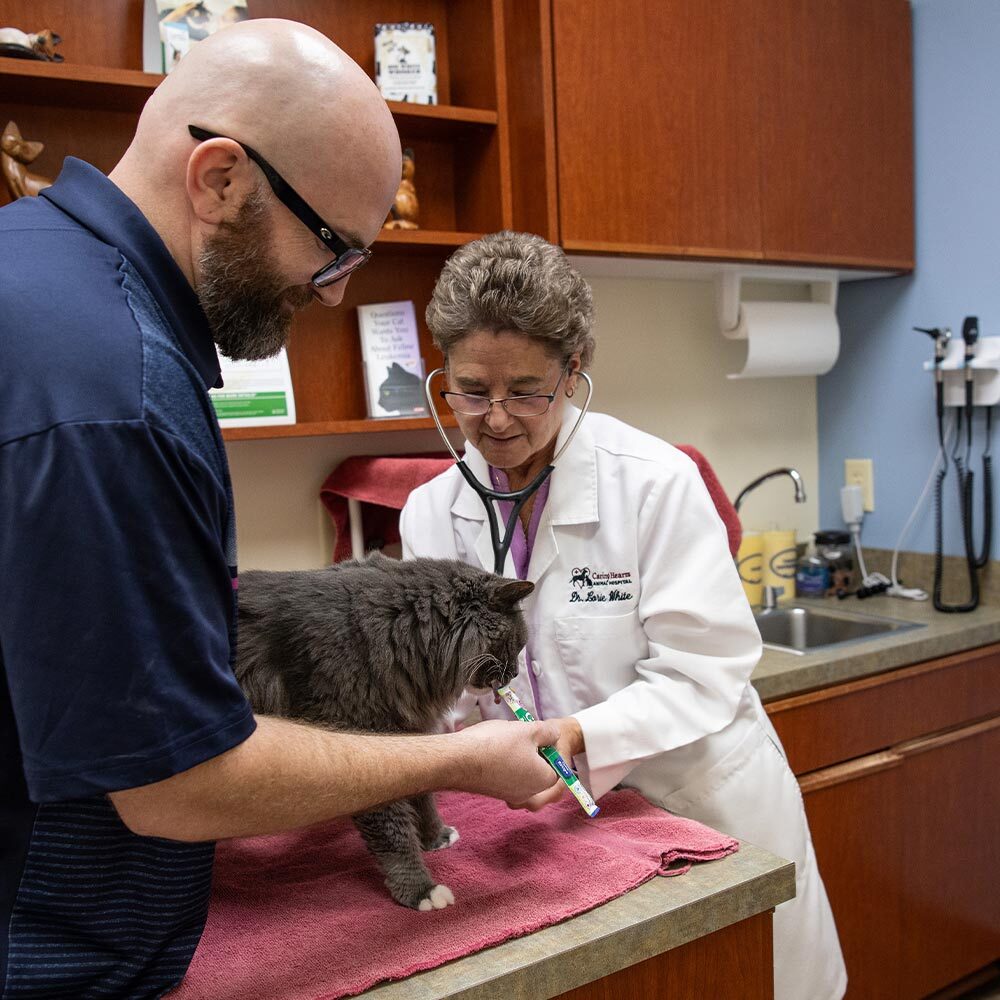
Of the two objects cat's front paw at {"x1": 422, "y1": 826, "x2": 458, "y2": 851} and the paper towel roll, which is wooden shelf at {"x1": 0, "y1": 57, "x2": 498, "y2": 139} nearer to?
the paper towel roll

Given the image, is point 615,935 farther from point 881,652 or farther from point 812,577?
point 812,577

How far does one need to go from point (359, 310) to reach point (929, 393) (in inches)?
67.8

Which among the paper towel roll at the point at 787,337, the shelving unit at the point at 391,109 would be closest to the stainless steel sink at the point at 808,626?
the paper towel roll at the point at 787,337

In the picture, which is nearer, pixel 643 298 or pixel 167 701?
pixel 167 701

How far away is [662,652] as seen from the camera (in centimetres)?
131

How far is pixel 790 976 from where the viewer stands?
4.50 ft

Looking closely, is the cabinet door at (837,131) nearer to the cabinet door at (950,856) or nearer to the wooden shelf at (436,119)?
the wooden shelf at (436,119)

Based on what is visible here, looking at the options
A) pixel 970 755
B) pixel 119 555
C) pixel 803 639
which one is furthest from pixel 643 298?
pixel 119 555

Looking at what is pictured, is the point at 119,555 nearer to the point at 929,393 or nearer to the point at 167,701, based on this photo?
the point at 167,701

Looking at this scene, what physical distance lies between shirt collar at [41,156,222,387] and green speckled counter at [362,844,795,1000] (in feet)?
2.06

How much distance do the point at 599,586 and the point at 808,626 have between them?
157 centimetres

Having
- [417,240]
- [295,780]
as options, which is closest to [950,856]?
[417,240]

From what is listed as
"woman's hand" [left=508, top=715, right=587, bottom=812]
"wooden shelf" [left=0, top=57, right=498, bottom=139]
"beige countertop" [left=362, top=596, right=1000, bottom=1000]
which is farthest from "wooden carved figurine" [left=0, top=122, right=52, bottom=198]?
"beige countertop" [left=362, top=596, right=1000, bottom=1000]

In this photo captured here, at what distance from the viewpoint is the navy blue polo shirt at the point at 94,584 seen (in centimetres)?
60
